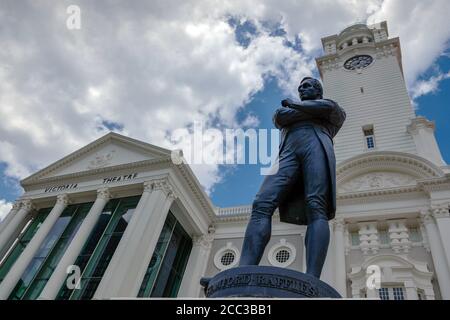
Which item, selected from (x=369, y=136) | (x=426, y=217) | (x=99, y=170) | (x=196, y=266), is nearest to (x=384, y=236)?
(x=426, y=217)

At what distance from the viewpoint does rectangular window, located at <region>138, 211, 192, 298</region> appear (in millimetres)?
18109

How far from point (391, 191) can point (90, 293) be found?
16.5 metres

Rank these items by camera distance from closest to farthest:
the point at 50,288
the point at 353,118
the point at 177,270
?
1. the point at 50,288
2. the point at 177,270
3. the point at 353,118

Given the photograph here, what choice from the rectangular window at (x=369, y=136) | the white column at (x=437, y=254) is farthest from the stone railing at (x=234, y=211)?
the white column at (x=437, y=254)

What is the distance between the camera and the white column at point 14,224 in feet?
68.5

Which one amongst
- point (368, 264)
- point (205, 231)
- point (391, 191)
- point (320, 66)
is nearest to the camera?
point (368, 264)

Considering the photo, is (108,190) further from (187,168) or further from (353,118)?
(353,118)

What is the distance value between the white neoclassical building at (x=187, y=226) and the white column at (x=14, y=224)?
0.07m

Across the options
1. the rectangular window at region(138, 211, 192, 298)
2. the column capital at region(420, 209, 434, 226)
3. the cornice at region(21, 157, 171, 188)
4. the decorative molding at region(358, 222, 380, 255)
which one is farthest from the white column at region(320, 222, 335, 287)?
the cornice at region(21, 157, 171, 188)

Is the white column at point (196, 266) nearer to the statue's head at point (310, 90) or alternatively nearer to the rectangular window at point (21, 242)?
the rectangular window at point (21, 242)

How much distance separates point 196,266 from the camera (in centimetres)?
2125

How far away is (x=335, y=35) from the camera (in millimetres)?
34969

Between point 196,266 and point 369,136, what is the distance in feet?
50.3
